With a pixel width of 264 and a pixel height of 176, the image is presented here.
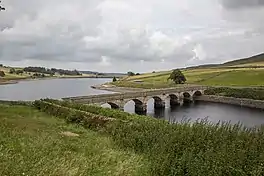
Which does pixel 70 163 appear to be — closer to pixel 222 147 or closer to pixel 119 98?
pixel 222 147

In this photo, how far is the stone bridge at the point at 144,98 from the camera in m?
62.1

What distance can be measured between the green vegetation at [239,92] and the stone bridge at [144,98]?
13.9ft

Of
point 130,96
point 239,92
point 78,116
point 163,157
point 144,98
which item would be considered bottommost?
point 144,98

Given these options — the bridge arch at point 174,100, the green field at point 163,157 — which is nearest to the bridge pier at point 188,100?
the bridge arch at point 174,100

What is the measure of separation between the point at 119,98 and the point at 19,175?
6088 centimetres

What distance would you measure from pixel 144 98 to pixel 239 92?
36983mm

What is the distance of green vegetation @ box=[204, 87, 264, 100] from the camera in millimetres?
95787

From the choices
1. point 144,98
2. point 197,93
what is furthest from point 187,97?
point 144,98

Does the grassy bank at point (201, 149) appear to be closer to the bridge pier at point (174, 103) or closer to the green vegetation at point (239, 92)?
the bridge pier at point (174, 103)

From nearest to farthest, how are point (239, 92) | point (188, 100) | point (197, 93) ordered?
point (239, 92) → point (188, 100) → point (197, 93)

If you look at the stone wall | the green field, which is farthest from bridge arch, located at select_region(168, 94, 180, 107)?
the green field

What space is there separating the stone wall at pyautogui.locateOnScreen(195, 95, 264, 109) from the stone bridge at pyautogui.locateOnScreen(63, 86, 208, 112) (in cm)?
429

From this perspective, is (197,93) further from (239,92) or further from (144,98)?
(144,98)

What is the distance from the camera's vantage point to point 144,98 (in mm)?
79375
